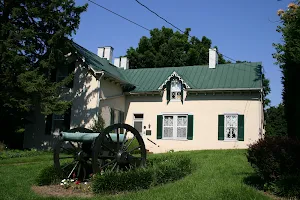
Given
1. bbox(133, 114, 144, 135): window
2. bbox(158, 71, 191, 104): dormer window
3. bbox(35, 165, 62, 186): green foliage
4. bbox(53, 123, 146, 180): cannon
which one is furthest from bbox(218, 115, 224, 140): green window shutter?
bbox(35, 165, 62, 186): green foliage

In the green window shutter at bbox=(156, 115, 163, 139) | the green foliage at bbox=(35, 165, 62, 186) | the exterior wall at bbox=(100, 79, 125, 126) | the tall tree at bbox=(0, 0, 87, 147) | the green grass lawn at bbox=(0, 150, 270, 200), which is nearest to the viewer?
the green grass lawn at bbox=(0, 150, 270, 200)

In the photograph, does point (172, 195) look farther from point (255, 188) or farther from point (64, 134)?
point (64, 134)

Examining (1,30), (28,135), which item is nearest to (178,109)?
(28,135)

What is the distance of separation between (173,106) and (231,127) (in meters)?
3.89

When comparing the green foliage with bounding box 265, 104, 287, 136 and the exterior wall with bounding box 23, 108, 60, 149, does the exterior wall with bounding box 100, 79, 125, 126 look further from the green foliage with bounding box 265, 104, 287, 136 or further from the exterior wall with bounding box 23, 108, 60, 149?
the green foliage with bounding box 265, 104, 287, 136

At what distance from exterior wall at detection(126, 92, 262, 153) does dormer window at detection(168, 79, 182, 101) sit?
36cm

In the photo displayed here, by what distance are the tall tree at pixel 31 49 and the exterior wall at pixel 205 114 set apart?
626 centimetres

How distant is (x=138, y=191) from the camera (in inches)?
303

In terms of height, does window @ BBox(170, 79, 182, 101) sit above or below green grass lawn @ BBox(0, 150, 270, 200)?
above

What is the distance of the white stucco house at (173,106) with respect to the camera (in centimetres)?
1927

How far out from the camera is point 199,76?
21.9 meters

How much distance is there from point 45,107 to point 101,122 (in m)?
3.21

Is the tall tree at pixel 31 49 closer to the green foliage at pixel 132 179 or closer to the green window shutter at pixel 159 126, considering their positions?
the green window shutter at pixel 159 126

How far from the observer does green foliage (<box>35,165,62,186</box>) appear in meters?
9.02
